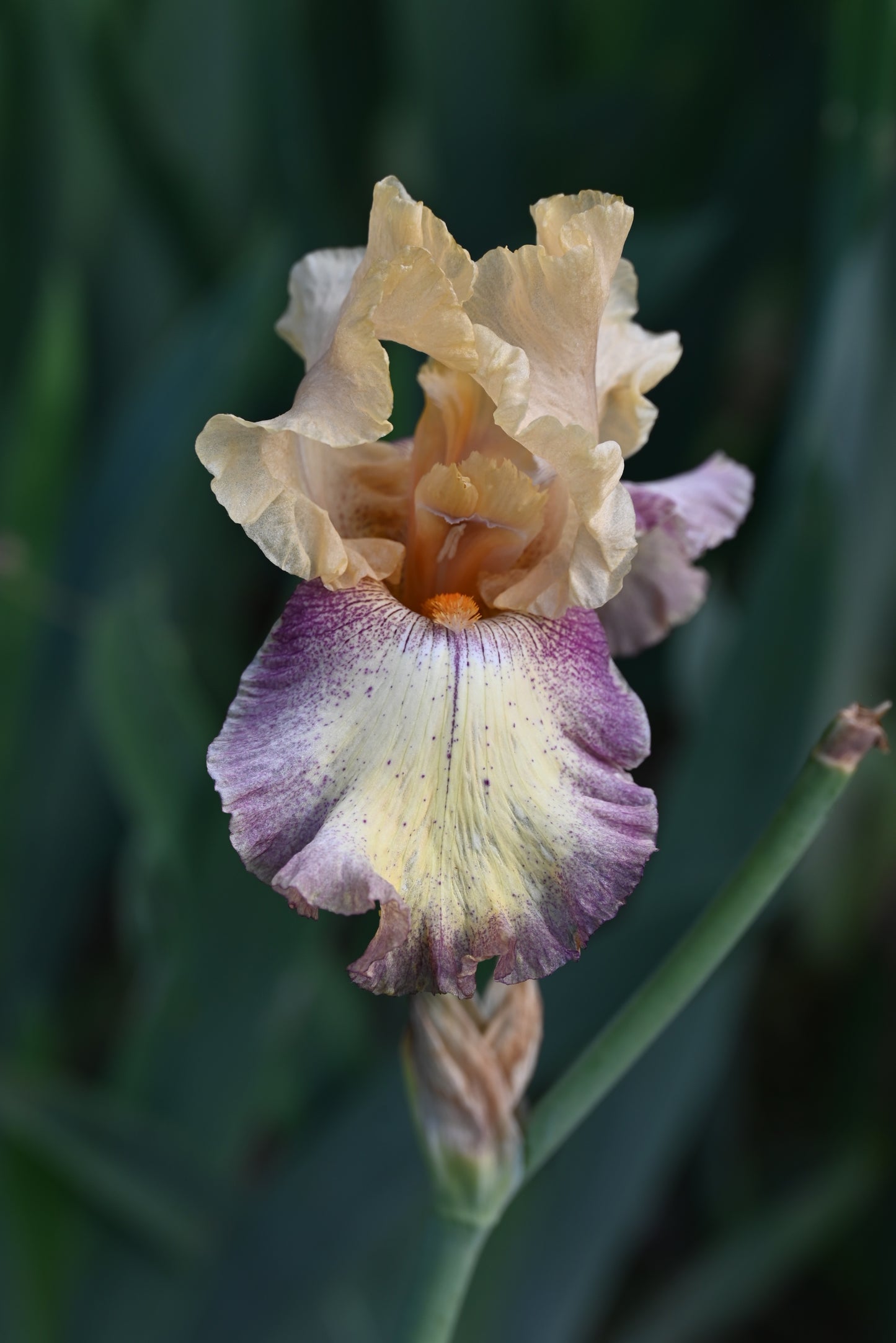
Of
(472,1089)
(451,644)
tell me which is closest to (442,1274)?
(472,1089)

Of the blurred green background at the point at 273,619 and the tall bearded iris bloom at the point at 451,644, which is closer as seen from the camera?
the tall bearded iris bloom at the point at 451,644

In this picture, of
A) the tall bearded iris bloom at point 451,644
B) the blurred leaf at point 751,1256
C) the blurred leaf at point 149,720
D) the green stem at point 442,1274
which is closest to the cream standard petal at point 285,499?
the tall bearded iris bloom at point 451,644

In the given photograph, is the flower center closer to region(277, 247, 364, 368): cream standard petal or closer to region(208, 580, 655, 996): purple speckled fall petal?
region(208, 580, 655, 996): purple speckled fall petal

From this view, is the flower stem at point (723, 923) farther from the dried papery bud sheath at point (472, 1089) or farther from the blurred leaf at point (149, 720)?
the blurred leaf at point (149, 720)

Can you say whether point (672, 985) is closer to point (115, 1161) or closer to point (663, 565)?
point (663, 565)

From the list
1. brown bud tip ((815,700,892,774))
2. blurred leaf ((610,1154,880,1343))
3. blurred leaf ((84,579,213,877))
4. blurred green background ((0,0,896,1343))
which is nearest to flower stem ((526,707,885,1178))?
brown bud tip ((815,700,892,774))

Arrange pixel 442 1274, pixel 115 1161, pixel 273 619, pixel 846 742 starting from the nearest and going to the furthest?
pixel 846 742
pixel 442 1274
pixel 115 1161
pixel 273 619

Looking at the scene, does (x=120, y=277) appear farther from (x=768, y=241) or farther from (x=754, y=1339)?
(x=754, y=1339)
